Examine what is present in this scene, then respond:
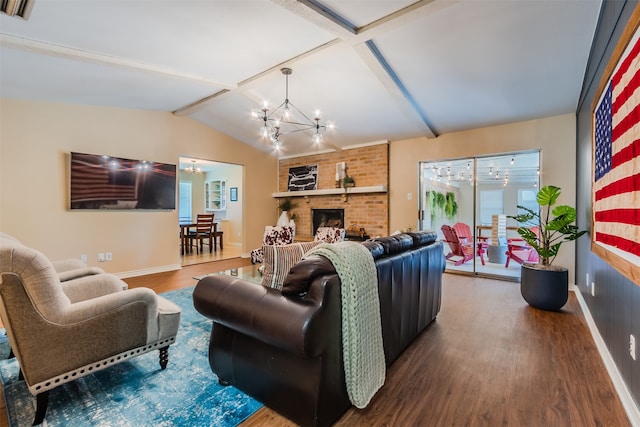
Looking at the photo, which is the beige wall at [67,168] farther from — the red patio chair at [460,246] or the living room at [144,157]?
the red patio chair at [460,246]

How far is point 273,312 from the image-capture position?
52.3 inches

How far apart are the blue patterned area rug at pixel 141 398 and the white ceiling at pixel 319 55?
9.08ft

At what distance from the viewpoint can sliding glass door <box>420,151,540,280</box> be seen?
441 cm

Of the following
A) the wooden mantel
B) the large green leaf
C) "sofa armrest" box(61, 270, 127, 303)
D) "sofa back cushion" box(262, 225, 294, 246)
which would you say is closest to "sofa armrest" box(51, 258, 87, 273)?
"sofa armrest" box(61, 270, 127, 303)

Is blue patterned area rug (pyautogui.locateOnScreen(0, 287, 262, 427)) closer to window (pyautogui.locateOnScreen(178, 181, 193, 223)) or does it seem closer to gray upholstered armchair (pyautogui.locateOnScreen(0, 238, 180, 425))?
gray upholstered armchair (pyautogui.locateOnScreen(0, 238, 180, 425))

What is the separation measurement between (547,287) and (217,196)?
8.33 metres

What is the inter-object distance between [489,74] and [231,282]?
11.2 feet

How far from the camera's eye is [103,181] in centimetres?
427

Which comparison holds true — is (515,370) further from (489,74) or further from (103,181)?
(103,181)

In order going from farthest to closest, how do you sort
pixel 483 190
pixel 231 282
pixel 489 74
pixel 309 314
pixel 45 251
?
pixel 483 190 < pixel 45 251 < pixel 489 74 < pixel 231 282 < pixel 309 314

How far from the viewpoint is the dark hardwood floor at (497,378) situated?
1481 millimetres

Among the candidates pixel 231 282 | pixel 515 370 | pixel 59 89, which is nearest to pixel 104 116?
pixel 59 89

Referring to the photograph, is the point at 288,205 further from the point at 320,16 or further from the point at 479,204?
the point at 320,16

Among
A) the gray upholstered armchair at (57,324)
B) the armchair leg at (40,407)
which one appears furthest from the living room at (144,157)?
the armchair leg at (40,407)
